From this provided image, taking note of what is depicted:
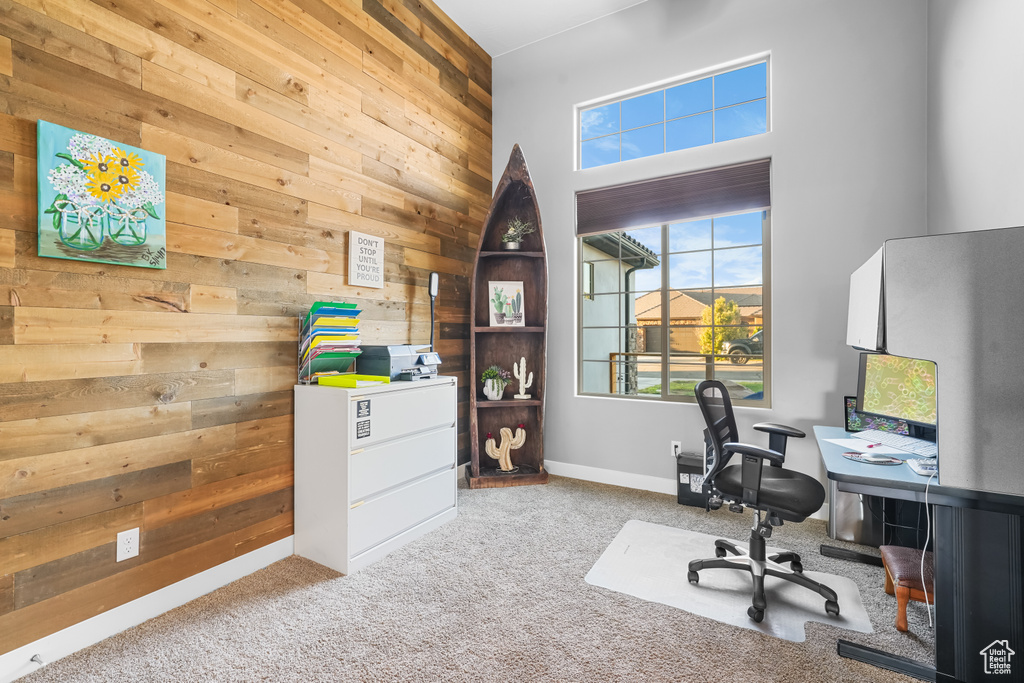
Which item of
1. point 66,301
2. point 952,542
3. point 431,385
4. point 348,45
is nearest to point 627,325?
point 431,385

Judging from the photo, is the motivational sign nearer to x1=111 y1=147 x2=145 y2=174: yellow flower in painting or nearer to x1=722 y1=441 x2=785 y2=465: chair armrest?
x1=111 y1=147 x2=145 y2=174: yellow flower in painting

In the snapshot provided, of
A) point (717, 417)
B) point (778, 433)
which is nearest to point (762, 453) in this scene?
point (717, 417)

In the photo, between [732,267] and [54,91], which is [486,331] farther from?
[54,91]

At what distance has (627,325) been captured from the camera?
12.0 feet

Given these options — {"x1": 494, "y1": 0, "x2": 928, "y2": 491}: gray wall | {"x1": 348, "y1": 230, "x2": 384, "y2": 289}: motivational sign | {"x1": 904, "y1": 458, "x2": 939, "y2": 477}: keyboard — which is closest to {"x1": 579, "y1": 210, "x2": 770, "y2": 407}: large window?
{"x1": 494, "y1": 0, "x2": 928, "y2": 491}: gray wall

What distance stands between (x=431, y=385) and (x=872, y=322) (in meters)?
2.17

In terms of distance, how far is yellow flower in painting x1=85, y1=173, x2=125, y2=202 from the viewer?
1.69 meters

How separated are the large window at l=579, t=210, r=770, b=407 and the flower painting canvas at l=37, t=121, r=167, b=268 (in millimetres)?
2822

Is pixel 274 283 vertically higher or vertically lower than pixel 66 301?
higher

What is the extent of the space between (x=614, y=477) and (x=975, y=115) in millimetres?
2900

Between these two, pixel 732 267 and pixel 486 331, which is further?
pixel 486 331

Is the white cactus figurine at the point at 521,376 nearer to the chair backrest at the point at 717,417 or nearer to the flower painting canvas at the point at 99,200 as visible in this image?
the chair backrest at the point at 717,417

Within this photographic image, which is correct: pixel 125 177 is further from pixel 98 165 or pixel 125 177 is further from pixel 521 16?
pixel 521 16

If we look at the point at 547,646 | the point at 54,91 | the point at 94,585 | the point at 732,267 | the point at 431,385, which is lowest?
the point at 547,646
